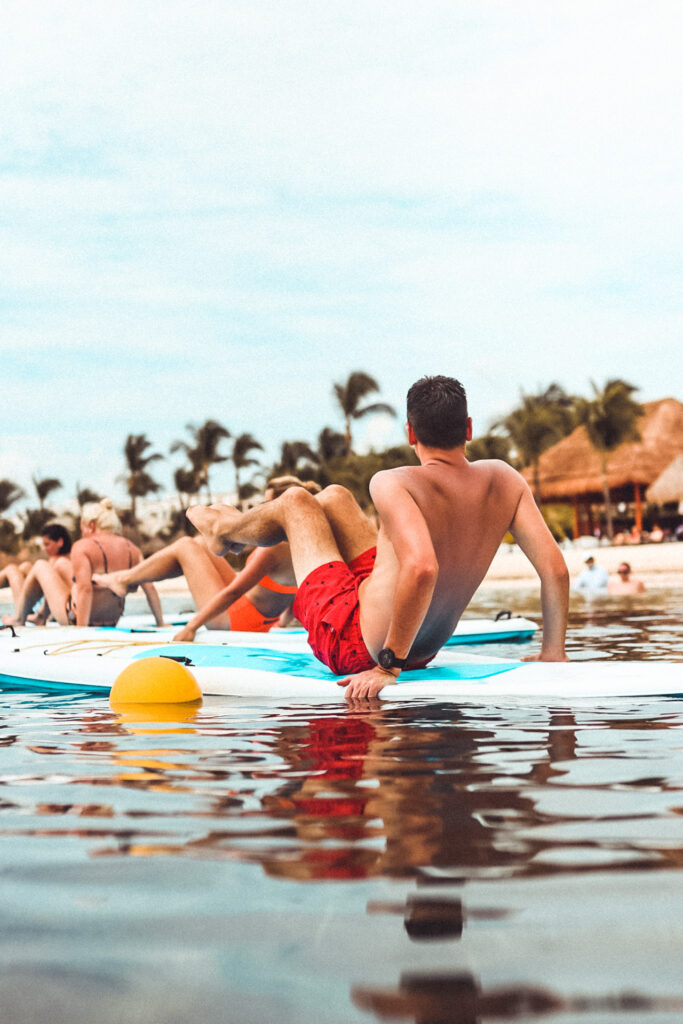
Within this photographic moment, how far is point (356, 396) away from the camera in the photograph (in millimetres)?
46562

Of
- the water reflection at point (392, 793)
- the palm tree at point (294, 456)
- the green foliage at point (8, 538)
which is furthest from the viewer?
the green foliage at point (8, 538)

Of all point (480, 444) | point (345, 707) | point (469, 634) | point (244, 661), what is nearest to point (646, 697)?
point (345, 707)

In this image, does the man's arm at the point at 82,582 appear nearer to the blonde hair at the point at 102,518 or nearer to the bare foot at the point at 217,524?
the blonde hair at the point at 102,518

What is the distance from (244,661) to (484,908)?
359 centimetres

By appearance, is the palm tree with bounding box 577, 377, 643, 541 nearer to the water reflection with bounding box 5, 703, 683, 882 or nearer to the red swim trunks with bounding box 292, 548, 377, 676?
the red swim trunks with bounding box 292, 548, 377, 676

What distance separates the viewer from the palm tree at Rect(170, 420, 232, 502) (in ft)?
172

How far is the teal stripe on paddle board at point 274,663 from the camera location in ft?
15.9

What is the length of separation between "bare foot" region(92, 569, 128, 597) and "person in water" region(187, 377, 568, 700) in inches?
87.7

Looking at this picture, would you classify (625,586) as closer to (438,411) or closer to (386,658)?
(386,658)

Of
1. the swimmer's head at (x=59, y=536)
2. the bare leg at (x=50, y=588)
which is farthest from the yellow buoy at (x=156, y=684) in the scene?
the swimmer's head at (x=59, y=536)

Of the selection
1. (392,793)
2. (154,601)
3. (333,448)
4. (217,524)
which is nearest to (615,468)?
(333,448)

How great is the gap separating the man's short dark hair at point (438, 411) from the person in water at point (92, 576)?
413 cm

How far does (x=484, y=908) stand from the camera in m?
1.82

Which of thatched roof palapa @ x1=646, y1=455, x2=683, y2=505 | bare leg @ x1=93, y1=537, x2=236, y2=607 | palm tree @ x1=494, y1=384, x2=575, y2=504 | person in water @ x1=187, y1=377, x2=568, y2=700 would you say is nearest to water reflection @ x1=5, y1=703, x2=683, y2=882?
person in water @ x1=187, y1=377, x2=568, y2=700
